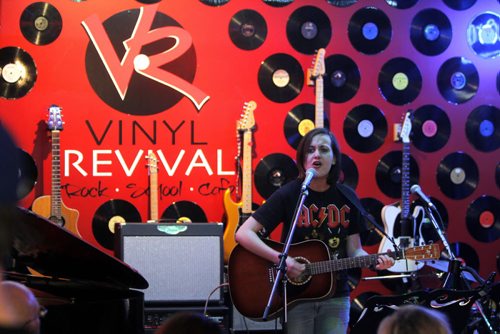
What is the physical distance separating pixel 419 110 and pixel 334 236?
8.49 feet

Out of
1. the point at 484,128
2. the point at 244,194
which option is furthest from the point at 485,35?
the point at 244,194

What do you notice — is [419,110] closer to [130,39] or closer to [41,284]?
[130,39]

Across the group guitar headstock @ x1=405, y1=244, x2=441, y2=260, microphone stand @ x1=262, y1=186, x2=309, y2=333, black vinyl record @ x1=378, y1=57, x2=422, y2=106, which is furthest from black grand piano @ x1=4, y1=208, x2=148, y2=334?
black vinyl record @ x1=378, y1=57, x2=422, y2=106

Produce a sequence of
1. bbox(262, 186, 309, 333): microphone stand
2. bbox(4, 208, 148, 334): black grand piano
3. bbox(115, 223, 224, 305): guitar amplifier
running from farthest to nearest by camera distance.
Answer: bbox(115, 223, 224, 305): guitar amplifier, bbox(262, 186, 309, 333): microphone stand, bbox(4, 208, 148, 334): black grand piano

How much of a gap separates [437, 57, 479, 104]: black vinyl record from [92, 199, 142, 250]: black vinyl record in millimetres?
2999

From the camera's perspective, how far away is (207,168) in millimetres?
5867

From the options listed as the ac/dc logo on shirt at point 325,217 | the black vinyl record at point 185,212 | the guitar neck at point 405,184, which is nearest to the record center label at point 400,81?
the guitar neck at point 405,184

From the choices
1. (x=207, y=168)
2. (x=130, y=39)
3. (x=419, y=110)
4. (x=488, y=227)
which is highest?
(x=130, y=39)

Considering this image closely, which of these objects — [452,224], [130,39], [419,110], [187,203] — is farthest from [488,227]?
[130,39]

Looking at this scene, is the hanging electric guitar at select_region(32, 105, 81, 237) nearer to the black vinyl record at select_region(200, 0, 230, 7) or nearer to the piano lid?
the black vinyl record at select_region(200, 0, 230, 7)

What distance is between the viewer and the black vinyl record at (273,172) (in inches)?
230

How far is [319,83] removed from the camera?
5.90 m

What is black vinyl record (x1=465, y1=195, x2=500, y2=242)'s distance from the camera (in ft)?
20.8

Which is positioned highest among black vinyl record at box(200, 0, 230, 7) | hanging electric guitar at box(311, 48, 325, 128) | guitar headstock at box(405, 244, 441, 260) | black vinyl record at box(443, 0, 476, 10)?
black vinyl record at box(443, 0, 476, 10)
